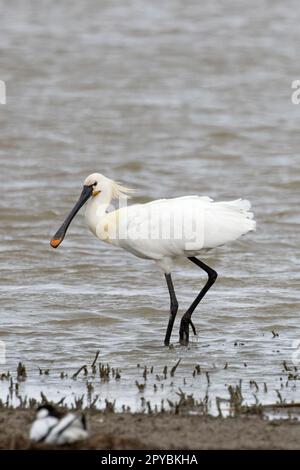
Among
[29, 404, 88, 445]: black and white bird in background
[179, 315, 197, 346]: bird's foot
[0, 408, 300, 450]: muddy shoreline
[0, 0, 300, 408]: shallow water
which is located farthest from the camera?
[179, 315, 197, 346]: bird's foot

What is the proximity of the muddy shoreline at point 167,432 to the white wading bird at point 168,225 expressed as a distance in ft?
8.69

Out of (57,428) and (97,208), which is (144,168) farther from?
(57,428)

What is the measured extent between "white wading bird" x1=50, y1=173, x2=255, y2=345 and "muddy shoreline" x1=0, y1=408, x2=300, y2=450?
8.69 feet

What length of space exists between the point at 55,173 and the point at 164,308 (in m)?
6.94

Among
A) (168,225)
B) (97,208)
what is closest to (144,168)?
(97,208)

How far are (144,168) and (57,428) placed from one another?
39.9 feet

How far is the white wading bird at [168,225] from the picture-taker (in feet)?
31.3

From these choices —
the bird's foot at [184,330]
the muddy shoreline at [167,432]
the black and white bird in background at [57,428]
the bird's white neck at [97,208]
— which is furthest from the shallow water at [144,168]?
the black and white bird in background at [57,428]

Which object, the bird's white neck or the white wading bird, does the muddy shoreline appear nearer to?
the white wading bird

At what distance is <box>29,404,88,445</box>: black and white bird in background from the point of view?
5848 millimetres

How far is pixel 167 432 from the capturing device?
6395mm

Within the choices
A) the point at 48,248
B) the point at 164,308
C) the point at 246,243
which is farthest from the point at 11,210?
the point at 164,308

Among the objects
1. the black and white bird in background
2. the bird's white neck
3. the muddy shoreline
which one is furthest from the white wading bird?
the black and white bird in background

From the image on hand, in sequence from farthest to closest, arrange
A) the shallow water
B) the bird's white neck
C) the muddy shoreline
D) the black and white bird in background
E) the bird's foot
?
1. the bird's white neck
2. the bird's foot
3. the shallow water
4. the muddy shoreline
5. the black and white bird in background
